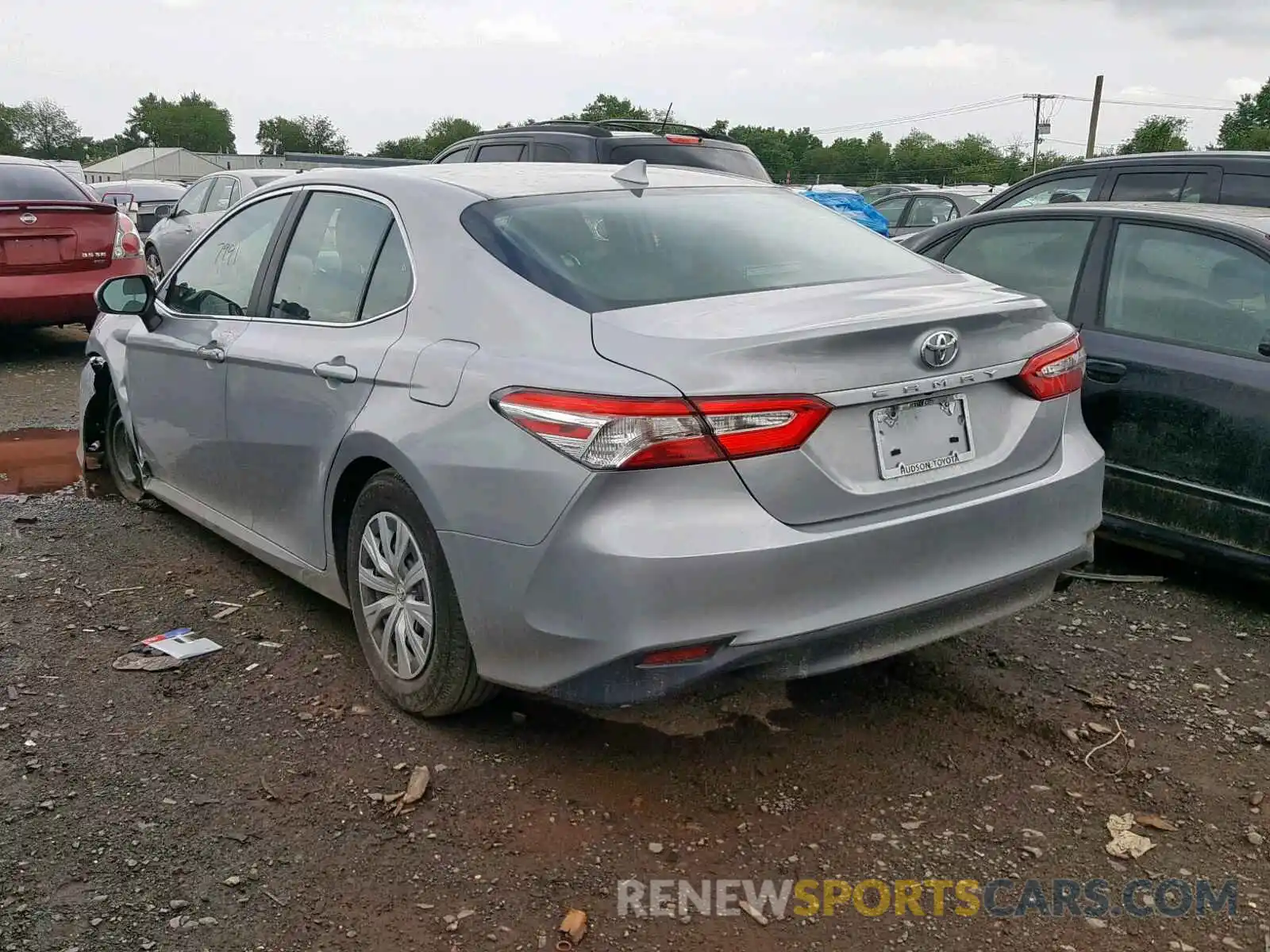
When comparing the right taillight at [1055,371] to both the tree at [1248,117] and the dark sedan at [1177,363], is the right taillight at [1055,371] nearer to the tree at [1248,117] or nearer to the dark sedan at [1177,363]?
the dark sedan at [1177,363]

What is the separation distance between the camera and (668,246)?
138 inches

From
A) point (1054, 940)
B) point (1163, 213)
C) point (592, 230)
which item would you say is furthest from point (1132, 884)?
point (1163, 213)

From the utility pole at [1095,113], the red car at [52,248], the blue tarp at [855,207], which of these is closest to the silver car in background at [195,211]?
the red car at [52,248]

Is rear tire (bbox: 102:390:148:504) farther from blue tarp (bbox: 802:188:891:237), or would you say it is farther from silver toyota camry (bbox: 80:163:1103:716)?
blue tarp (bbox: 802:188:891:237)

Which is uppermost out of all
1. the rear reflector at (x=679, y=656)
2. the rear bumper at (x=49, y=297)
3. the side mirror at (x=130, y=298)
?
the side mirror at (x=130, y=298)

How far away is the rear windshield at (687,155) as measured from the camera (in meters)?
9.13

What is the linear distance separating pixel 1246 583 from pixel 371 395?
3578 millimetres

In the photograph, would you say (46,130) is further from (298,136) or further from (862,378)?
(862,378)

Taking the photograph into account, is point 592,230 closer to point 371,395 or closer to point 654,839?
point 371,395

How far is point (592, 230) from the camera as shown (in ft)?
11.5

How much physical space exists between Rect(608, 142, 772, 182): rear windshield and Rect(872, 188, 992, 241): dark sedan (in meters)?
7.86

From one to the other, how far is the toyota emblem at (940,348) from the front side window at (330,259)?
68.4 inches

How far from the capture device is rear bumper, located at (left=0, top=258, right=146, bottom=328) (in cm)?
928

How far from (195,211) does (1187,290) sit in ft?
40.7
